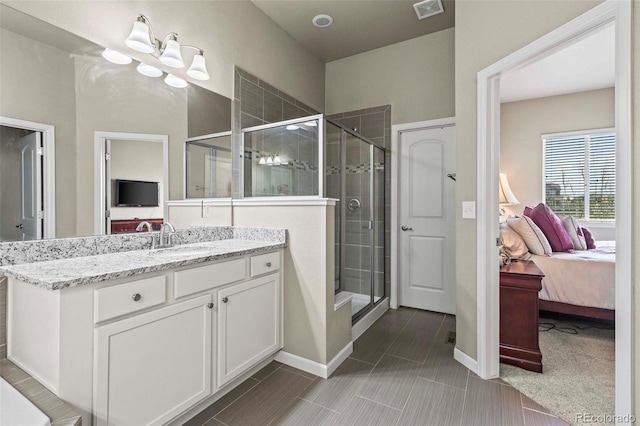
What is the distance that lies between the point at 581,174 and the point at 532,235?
86.1 inches

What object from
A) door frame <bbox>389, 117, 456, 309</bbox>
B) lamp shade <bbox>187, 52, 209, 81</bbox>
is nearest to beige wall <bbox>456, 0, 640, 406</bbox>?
door frame <bbox>389, 117, 456, 309</bbox>

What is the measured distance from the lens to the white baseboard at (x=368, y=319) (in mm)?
2656

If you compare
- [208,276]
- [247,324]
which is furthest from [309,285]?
[208,276]

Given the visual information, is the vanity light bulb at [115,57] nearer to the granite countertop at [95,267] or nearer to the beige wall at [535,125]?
the granite countertop at [95,267]

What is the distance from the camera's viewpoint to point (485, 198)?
2006 millimetres

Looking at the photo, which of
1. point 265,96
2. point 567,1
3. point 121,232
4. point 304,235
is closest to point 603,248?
point 567,1

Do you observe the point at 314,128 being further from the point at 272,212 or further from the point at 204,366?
the point at 204,366

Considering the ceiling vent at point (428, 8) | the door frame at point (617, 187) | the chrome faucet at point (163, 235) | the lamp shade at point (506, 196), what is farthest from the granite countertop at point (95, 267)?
the lamp shade at point (506, 196)

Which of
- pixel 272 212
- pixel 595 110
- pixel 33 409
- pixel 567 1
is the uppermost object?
pixel 595 110

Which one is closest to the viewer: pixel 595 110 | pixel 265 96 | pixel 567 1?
pixel 567 1

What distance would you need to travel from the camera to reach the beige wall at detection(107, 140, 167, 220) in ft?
5.90

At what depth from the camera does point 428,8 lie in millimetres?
2775

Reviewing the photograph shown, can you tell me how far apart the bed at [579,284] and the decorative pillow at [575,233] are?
15.0 inches

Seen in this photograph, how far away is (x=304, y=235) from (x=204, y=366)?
38.5 inches
